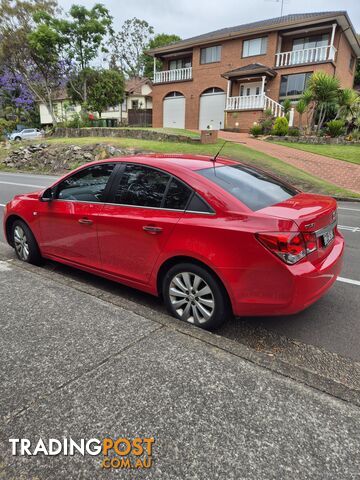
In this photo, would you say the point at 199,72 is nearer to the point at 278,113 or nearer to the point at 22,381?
the point at 278,113

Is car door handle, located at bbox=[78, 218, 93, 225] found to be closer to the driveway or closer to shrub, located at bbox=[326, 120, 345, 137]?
the driveway

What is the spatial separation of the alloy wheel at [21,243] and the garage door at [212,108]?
999 inches

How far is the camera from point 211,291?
3.15 meters

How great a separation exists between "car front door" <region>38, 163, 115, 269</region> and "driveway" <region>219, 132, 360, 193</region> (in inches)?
373

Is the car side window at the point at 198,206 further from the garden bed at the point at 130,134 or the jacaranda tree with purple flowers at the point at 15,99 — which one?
the jacaranda tree with purple flowers at the point at 15,99

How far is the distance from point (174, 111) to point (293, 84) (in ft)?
33.6

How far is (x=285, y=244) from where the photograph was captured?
279cm

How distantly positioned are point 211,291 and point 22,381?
1.58 meters

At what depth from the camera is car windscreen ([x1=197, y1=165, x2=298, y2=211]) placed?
3270 millimetres

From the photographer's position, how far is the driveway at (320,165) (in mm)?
13302

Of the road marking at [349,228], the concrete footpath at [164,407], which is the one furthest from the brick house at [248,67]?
the concrete footpath at [164,407]

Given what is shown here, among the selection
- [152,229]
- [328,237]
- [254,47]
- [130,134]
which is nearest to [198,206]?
[152,229]

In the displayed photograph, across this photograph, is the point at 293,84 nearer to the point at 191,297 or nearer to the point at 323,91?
the point at 323,91

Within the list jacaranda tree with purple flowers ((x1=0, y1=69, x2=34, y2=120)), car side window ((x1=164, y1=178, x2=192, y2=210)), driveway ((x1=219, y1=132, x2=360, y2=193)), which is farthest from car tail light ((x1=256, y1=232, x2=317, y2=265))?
jacaranda tree with purple flowers ((x1=0, y1=69, x2=34, y2=120))
